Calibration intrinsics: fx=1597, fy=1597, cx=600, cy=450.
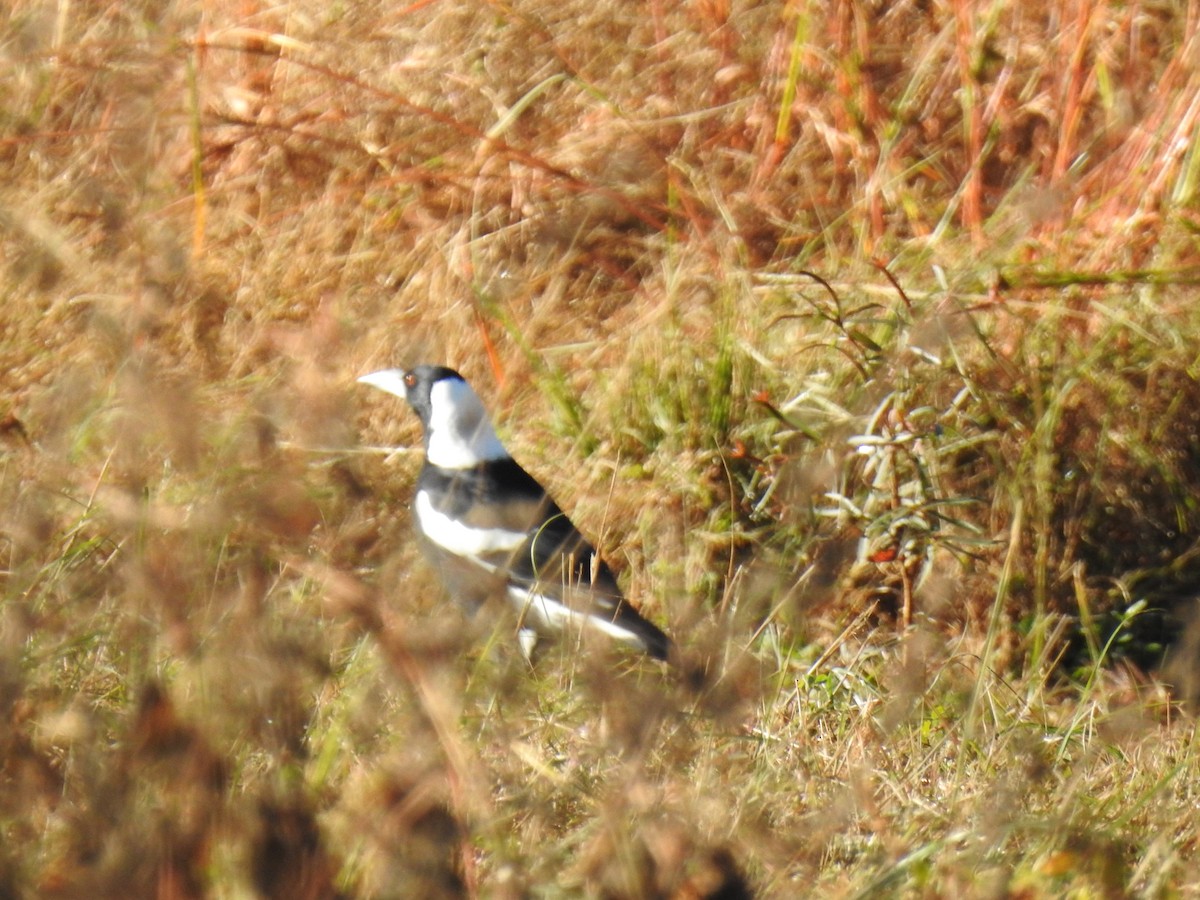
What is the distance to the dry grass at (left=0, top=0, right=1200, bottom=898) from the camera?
59.5 inches

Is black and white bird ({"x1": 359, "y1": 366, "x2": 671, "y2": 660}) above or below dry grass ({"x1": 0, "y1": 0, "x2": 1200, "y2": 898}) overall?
below

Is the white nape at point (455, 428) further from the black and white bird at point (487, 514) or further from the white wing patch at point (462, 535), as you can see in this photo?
the white wing patch at point (462, 535)

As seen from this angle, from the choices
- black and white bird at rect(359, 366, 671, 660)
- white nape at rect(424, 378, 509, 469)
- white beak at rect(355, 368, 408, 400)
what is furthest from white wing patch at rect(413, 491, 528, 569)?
white beak at rect(355, 368, 408, 400)

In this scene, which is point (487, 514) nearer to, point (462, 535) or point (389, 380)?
point (462, 535)

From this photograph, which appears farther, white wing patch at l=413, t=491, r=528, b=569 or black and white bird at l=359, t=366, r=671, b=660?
white wing patch at l=413, t=491, r=528, b=569

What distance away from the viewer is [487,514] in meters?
3.93

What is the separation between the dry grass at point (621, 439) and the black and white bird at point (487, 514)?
14 centimetres

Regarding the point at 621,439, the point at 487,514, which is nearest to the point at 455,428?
the point at 487,514

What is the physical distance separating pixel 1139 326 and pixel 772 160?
1.45 m

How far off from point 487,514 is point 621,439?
38 centimetres

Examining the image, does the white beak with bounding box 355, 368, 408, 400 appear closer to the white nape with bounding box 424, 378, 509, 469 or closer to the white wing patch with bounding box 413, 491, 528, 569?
the white nape with bounding box 424, 378, 509, 469

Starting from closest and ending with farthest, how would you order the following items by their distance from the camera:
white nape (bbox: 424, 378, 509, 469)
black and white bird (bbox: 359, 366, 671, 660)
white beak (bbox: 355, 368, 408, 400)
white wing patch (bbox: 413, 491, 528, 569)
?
black and white bird (bbox: 359, 366, 671, 660) < white wing patch (bbox: 413, 491, 528, 569) < white nape (bbox: 424, 378, 509, 469) < white beak (bbox: 355, 368, 408, 400)

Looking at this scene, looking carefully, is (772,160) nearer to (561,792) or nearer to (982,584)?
(982,584)

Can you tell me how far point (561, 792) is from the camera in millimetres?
2152
